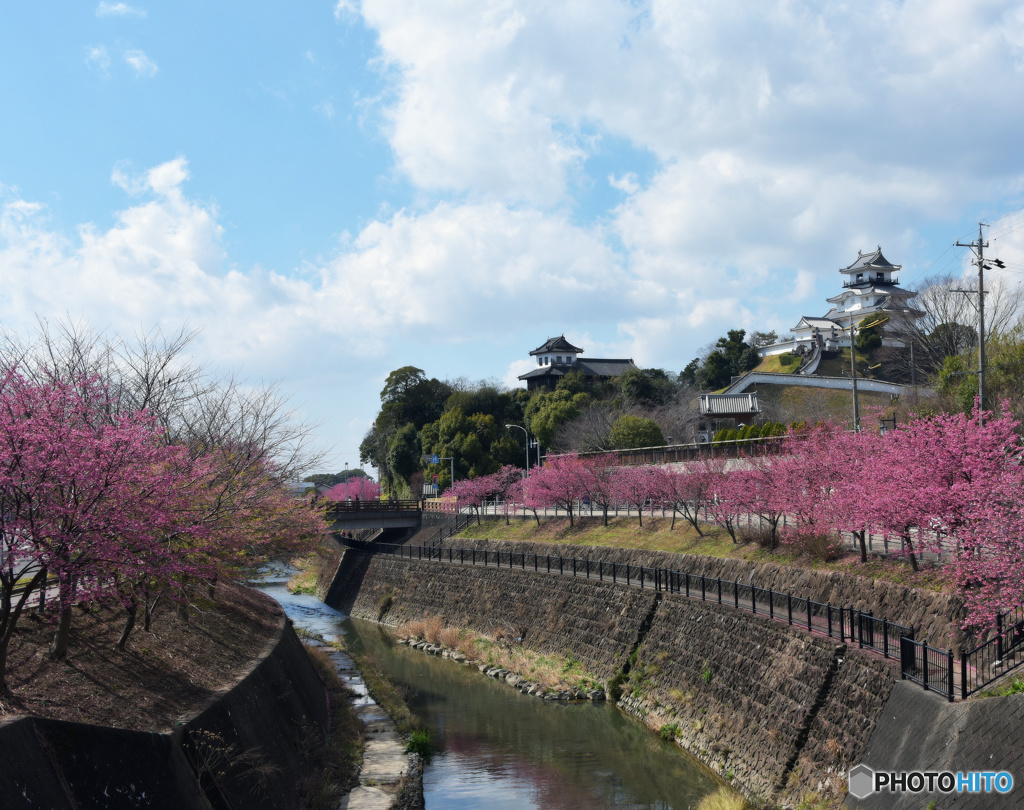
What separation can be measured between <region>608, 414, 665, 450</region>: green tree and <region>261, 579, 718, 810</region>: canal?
90.0 feet

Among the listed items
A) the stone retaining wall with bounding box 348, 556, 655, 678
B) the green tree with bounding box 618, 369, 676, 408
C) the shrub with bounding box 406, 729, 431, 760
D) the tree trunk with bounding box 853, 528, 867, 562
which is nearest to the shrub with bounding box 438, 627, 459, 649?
the stone retaining wall with bounding box 348, 556, 655, 678

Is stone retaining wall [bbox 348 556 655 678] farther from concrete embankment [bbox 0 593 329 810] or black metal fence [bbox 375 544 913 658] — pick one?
concrete embankment [bbox 0 593 329 810]

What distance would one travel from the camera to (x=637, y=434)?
5606 cm

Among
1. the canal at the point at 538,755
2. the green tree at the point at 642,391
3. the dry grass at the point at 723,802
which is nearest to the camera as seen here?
the dry grass at the point at 723,802

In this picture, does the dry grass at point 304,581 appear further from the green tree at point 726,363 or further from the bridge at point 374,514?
the green tree at point 726,363

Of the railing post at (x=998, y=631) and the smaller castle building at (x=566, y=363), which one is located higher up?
the smaller castle building at (x=566, y=363)

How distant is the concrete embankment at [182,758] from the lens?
31.4 feet

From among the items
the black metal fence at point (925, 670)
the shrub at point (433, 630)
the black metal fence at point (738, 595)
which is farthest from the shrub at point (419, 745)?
the shrub at point (433, 630)

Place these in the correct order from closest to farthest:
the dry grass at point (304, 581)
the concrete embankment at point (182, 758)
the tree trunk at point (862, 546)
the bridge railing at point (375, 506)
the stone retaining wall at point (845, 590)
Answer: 1. the concrete embankment at point (182, 758)
2. the stone retaining wall at point (845, 590)
3. the tree trunk at point (862, 546)
4. the bridge railing at point (375, 506)
5. the dry grass at point (304, 581)

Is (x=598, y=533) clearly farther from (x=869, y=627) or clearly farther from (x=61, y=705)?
(x=61, y=705)

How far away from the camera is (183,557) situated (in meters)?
17.0

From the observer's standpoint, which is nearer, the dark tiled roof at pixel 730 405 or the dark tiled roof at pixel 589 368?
the dark tiled roof at pixel 730 405

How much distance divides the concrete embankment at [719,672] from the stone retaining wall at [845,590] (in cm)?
289

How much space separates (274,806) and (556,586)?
21139 mm
